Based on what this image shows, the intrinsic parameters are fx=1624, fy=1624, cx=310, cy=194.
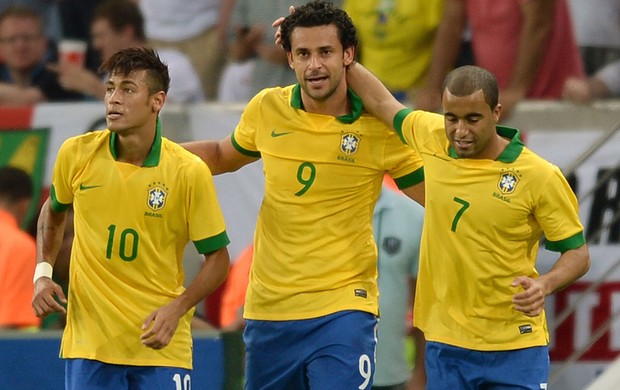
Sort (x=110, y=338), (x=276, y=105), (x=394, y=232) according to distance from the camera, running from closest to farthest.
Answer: (x=110, y=338) < (x=276, y=105) < (x=394, y=232)

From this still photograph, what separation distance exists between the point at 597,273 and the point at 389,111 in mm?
2831

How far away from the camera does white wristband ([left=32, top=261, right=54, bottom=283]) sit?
7.16m

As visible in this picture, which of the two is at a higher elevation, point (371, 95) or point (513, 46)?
point (513, 46)

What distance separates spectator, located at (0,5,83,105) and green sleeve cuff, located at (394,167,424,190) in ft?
12.8

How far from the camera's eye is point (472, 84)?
7.15 metres

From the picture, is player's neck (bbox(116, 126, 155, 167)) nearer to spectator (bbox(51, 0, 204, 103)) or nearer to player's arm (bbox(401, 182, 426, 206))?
player's arm (bbox(401, 182, 426, 206))

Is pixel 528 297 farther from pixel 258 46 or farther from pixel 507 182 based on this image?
pixel 258 46

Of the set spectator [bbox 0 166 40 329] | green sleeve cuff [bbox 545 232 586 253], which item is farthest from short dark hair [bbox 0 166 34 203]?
green sleeve cuff [bbox 545 232 586 253]

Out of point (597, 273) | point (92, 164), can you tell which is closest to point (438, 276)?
point (92, 164)

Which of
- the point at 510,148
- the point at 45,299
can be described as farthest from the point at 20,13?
the point at 510,148

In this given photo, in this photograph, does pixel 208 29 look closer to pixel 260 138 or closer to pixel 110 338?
pixel 260 138

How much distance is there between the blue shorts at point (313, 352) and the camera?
740cm

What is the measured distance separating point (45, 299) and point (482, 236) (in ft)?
6.40

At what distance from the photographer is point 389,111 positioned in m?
7.56
